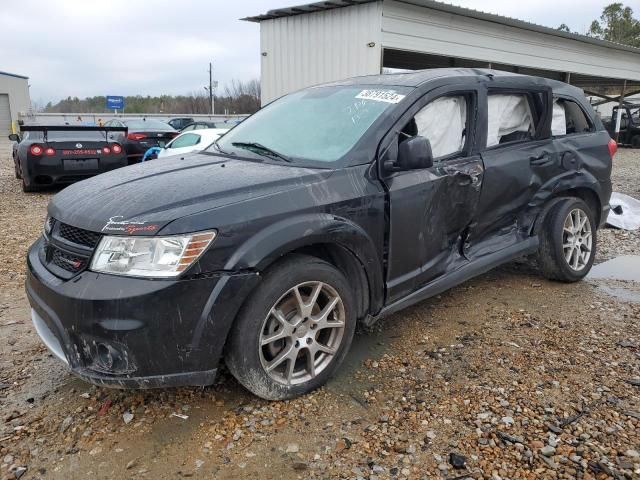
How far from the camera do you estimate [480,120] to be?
3672 millimetres

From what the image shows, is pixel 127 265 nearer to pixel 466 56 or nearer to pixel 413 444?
pixel 413 444

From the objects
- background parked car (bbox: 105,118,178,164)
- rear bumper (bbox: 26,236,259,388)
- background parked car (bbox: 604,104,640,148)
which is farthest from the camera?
background parked car (bbox: 604,104,640,148)

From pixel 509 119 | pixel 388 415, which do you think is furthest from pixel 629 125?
pixel 388 415

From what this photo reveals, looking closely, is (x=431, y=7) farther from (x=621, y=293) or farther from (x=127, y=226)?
(x=127, y=226)

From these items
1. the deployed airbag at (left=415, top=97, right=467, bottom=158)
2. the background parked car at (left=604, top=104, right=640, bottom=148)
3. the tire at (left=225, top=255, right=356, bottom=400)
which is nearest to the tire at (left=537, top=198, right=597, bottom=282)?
the deployed airbag at (left=415, top=97, right=467, bottom=158)

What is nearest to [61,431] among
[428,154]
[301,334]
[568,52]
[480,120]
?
[301,334]

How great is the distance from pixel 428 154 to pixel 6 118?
47522 millimetres

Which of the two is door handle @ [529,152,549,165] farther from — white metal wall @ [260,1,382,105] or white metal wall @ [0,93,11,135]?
white metal wall @ [0,93,11,135]

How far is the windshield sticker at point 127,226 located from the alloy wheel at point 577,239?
11.3 feet

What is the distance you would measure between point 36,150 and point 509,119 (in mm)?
8062

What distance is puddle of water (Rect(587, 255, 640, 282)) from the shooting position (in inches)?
194

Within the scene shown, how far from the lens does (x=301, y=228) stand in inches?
101

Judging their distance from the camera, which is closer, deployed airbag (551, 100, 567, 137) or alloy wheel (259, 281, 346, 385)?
alloy wheel (259, 281, 346, 385)

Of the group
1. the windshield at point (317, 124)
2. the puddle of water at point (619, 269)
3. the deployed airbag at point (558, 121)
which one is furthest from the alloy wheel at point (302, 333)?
the puddle of water at point (619, 269)
